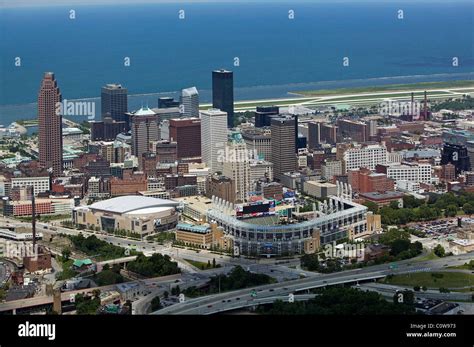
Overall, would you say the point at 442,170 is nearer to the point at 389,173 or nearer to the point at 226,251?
the point at 389,173

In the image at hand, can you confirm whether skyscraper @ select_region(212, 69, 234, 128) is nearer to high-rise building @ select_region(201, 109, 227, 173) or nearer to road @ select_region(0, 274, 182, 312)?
high-rise building @ select_region(201, 109, 227, 173)

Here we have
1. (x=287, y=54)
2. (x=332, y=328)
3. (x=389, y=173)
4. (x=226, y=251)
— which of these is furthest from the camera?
(x=287, y=54)

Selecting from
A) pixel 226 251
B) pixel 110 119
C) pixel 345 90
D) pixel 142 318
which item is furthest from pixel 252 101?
pixel 142 318

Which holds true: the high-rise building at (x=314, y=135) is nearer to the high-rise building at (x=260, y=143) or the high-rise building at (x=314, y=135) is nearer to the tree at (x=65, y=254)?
the high-rise building at (x=260, y=143)

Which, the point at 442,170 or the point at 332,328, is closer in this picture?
the point at 332,328

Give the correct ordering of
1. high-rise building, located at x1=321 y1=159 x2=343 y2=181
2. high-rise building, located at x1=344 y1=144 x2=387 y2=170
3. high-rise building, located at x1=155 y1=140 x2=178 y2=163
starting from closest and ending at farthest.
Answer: high-rise building, located at x1=321 y1=159 x2=343 y2=181, high-rise building, located at x1=344 y1=144 x2=387 y2=170, high-rise building, located at x1=155 y1=140 x2=178 y2=163

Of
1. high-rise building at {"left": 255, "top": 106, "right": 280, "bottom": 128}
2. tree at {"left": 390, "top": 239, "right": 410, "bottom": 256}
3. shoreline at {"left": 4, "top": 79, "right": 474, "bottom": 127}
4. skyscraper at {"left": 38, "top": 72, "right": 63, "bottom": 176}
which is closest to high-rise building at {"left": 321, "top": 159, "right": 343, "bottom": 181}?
high-rise building at {"left": 255, "top": 106, "right": 280, "bottom": 128}

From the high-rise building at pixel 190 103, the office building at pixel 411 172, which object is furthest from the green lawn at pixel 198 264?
the high-rise building at pixel 190 103
